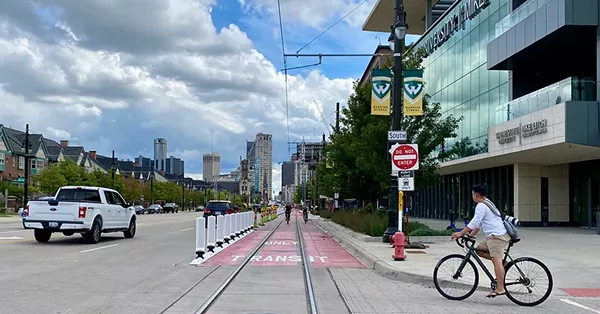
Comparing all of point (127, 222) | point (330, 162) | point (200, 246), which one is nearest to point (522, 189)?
point (330, 162)

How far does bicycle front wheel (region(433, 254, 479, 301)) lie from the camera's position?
33.5ft

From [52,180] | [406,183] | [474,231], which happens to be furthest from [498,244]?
[52,180]

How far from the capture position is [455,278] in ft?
33.4

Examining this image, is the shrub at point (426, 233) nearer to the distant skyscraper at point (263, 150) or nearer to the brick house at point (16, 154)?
the brick house at point (16, 154)

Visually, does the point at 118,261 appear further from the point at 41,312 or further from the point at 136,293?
the point at 41,312

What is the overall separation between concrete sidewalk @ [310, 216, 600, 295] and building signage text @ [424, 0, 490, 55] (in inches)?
788

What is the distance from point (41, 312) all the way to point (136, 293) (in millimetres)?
2079

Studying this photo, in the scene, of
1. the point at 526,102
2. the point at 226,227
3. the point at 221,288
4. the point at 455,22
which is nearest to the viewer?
the point at 221,288

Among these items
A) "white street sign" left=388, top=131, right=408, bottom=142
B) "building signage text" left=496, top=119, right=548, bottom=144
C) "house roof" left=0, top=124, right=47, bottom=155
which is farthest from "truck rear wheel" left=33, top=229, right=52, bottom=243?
"house roof" left=0, top=124, right=47, bottom=155

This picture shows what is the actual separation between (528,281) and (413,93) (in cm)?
951

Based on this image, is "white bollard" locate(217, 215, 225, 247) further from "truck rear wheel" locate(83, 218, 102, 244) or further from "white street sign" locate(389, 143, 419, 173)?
"white street sign" locate(389, 143, 419, 173)

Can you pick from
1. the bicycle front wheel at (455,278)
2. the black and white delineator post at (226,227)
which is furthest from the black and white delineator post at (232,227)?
the bicycle front wheel at (455,278)

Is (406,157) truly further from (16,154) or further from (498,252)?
(16,154)

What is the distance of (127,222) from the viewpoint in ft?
79.8
